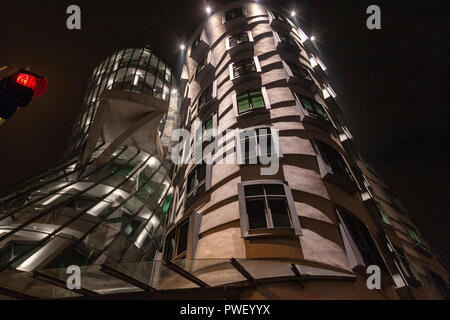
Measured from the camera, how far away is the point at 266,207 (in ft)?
25.7

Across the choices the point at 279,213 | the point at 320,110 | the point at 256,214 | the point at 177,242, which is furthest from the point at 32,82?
the point at 320,110

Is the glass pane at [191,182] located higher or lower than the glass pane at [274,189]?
higher

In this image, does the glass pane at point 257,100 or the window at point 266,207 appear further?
the glass pane at point 257,100

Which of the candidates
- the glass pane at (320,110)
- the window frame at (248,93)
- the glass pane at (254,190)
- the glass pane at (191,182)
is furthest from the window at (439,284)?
the glass pane at (191,182)

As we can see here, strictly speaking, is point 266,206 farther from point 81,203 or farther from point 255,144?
point 81,203

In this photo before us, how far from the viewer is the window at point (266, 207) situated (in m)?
7.44

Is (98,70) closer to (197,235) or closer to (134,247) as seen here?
(134,247)

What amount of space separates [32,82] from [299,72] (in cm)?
1139

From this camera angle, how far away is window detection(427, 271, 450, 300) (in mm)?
13773

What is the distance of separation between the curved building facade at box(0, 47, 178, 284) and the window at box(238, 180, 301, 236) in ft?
26.3

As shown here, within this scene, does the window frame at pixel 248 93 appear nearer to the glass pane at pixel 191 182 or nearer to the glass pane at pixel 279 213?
the glass pane at pixel 191 182

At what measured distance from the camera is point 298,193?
26.9 ft

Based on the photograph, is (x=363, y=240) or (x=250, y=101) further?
(x=250, y=101)

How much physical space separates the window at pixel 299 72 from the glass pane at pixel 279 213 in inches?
314
